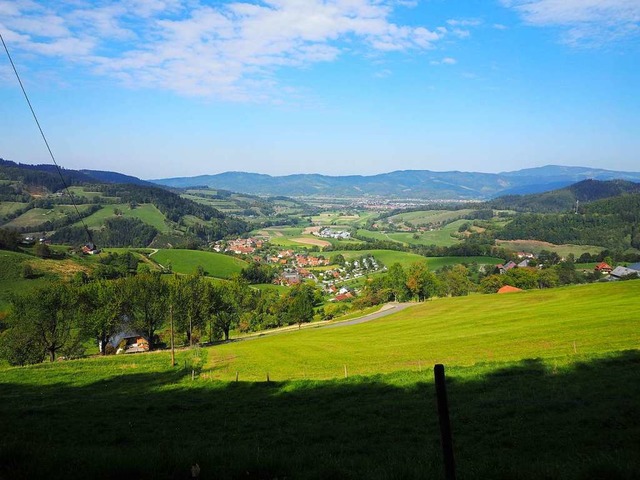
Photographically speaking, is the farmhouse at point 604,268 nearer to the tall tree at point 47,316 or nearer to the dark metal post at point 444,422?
the tall tree at point 47,316

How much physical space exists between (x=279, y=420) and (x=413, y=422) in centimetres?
500

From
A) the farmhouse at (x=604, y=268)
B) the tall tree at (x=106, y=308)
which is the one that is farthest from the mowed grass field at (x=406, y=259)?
the tall tree at (x=106, y=308)

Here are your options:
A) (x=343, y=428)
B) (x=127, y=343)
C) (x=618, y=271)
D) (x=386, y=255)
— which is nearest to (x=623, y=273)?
(x=618, y=271)

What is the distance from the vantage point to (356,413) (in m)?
15.2

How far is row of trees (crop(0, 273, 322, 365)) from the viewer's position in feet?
172

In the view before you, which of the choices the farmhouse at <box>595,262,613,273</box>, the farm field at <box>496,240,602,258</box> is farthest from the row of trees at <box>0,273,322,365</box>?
the farm field at <box>496,240,602,258</box>

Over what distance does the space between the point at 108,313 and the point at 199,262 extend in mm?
95187

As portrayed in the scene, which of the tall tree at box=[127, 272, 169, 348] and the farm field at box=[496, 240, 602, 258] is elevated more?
the tall tree at box=[127, 272, 169, 348]

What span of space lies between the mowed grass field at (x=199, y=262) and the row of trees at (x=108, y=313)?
216 ft

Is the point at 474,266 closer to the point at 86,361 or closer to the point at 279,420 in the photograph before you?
the point at 86,361

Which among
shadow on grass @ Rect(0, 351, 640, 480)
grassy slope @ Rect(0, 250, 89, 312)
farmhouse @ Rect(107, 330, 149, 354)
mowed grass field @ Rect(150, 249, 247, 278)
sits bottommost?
farmhouse @ Rect(107, 330, 149, 354)

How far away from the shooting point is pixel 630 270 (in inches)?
4102

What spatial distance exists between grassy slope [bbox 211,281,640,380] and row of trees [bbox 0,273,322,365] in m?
15.0

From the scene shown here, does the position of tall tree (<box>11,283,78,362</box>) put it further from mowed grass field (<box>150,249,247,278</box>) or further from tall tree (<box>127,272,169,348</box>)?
mowed grass field (<box>150,249,247,278</box>)
